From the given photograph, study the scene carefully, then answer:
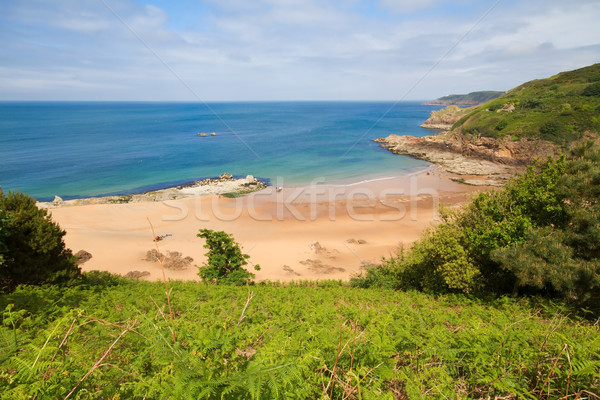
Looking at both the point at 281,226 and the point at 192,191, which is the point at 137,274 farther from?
the point at 192,191

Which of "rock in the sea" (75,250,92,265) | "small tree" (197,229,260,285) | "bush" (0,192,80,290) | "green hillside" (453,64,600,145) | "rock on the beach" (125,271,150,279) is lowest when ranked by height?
"rock on the beach" (125,271,150,279)

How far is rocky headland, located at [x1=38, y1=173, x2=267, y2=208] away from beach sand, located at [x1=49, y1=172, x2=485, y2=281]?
2.23 metres

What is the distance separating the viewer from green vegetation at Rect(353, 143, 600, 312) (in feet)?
29.2

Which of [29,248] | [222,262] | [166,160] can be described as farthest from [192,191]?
[29,248]

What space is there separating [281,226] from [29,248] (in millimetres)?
20373

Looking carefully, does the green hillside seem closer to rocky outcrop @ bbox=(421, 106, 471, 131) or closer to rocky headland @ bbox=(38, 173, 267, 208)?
rocky outcrop @ bbox=(421, 106, 471, 131)

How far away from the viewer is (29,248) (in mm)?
10047

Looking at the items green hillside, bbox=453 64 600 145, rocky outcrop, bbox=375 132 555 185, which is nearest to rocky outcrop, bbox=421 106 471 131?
green hillside, bbox=453 64 600 145

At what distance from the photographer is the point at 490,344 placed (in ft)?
12.2

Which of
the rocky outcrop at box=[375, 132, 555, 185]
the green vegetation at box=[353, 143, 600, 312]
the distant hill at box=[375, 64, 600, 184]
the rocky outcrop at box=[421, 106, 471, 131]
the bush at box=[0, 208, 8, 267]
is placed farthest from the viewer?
the rocky outcrop at box=[421, 106, 471, 131]

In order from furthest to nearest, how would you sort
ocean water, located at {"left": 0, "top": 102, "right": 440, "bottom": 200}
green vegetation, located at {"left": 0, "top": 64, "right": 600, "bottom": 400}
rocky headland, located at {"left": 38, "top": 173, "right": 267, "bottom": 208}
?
ocean water, located at {"left": 0, "top": 102, "right": 440, "bottom": 200} < rocky headland, located at {"left": 38, "top": 173, "right": 267, "bottom": 208} < green vegetation, located at {"left": 0, "top": 64, "right": 600, "bottom": 400}

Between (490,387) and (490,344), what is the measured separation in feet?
2.41

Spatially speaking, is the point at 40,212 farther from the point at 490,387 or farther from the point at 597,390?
→ the point at 597,390

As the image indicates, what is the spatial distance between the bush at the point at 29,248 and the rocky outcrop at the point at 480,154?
47.1 metres
